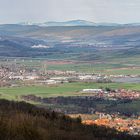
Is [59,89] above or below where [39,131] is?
below

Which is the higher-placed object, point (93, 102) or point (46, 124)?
point (46, 124)

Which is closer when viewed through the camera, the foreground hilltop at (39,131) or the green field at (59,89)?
the foreground hilltop at (39,131)

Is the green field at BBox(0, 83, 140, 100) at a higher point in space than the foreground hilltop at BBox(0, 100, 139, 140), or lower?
lower

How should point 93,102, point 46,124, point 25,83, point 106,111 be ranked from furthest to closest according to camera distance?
1. point 25,83
2. point 93,102
3. point 106,111
4. point 46,124

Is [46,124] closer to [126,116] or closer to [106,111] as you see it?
[126,116]

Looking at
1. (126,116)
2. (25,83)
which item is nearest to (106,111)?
(126,116)

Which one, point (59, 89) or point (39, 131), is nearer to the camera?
point (39, 131)

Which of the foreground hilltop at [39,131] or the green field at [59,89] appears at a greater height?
the foreground hilltop at [39,131]

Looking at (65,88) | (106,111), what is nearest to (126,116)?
(106,111)

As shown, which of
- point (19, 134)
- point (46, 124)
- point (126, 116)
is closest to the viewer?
point (19, 134)

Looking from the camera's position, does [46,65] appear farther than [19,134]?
Yes

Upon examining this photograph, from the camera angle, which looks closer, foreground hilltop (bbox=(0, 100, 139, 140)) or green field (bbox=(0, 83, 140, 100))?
foreground hilltop (bbox=(0, 100, 139, 140))
